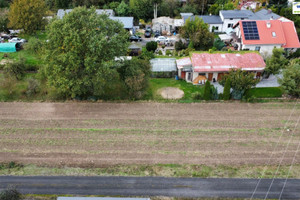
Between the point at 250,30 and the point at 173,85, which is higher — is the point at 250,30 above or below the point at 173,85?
above

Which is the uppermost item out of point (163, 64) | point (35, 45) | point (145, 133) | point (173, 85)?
point (35, 45)

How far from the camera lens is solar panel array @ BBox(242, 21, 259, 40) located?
1823 inches

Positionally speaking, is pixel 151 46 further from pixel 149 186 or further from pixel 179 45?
pixel 149 186

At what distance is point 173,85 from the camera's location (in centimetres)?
4019

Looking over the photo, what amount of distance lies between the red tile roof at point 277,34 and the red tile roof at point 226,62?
18.3 ft

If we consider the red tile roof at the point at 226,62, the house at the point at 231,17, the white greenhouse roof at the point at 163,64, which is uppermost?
the house at the point at 231,17

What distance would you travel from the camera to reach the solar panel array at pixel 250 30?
152 feet

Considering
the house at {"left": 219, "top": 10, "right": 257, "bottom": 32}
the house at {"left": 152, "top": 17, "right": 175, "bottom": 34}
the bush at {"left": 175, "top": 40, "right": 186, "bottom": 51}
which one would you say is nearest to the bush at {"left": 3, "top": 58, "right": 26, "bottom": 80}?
the bush at {"left": 175, "top": 40, "right": 186, "bottom": 51}

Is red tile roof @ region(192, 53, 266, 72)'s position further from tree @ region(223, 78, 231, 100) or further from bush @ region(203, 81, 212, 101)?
tree @ region(223, 78, 231, 100)

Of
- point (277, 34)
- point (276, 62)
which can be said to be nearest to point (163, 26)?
point (277, 34)

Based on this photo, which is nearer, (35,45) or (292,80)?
(292,80)

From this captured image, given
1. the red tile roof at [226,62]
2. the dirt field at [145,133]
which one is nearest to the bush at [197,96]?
the dirt field at [145,133]

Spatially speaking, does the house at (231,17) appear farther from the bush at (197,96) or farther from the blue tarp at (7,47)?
the blue tarp at (7,47)

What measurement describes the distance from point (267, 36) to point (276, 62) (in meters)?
8.48
